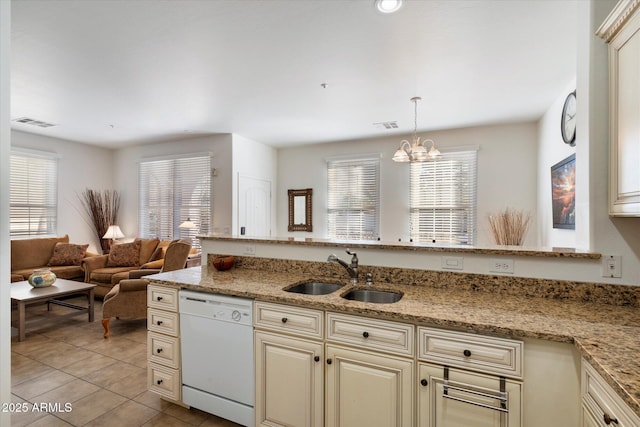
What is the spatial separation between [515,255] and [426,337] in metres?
0.79

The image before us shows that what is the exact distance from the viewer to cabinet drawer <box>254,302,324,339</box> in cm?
167

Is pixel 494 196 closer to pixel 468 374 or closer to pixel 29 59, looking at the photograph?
pixel 468 374

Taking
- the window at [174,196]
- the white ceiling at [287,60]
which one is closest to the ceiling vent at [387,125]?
the white ceiling at [287,60]

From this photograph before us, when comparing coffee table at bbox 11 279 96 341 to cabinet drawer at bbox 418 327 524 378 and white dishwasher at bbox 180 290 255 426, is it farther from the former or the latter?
cabinet drawer at bbox 418 327 524 378

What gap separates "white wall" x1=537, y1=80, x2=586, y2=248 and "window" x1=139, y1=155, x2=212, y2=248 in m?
5.17

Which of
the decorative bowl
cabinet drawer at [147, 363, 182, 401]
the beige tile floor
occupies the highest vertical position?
the decorative bowl

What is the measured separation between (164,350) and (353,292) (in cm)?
138

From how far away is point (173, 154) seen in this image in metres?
5.97

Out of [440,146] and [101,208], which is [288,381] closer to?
[440,146]

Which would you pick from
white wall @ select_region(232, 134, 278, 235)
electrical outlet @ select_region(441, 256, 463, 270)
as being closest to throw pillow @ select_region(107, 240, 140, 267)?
white wall @ select_region(232, 134, 278, 235)

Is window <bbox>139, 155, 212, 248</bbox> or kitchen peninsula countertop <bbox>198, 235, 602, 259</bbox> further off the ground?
window <bbox>139, 155, 212, 248</bbox>

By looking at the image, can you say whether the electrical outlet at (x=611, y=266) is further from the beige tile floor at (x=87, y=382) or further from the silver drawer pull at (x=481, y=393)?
the beige tile floor at (x=87, y=382)

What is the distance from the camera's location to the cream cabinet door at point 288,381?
1.67m

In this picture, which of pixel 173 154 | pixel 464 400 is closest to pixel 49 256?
pixel 173 154
